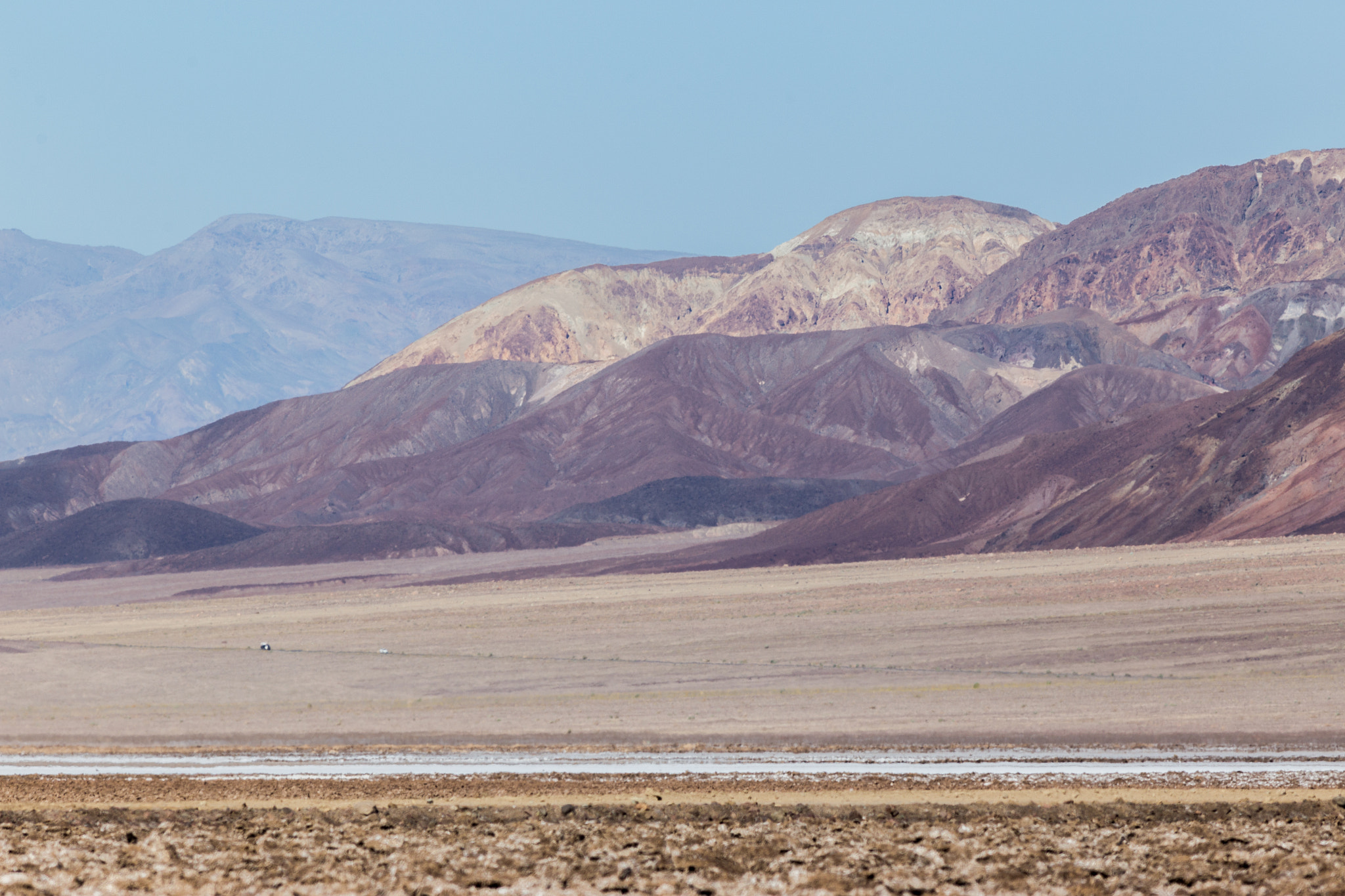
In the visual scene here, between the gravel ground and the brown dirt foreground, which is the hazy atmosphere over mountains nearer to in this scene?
the brown dirt foreground

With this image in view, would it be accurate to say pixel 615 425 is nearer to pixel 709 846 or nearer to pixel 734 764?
pixel 734 764

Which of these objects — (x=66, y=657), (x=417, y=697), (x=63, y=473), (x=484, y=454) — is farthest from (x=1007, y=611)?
(x=63, y=473)

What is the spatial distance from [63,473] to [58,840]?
152438mm

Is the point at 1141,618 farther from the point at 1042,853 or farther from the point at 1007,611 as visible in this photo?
the point at 1042,853

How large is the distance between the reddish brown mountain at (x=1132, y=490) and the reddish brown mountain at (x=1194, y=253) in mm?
81907

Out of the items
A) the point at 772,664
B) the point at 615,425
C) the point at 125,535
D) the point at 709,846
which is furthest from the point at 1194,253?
the point at 709,846

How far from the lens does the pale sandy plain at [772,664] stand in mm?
26016

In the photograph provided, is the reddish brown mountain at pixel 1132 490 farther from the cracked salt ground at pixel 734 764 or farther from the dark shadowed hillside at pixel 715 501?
the cracked salt ground at pixel 734 764

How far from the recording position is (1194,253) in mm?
184000

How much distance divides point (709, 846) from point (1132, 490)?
6149cm

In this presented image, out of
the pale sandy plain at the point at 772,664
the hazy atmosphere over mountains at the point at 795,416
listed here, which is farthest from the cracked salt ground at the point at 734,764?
the hazy atmosphere over mountains at the point at 795,416

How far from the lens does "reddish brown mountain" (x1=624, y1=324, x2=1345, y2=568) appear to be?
61031 mm

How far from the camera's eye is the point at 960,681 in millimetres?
30516

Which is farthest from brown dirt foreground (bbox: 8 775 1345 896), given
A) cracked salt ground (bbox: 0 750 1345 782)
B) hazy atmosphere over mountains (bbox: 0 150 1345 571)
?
hazy atmosphere over mountains (bbox: 0 150 1345 571)
